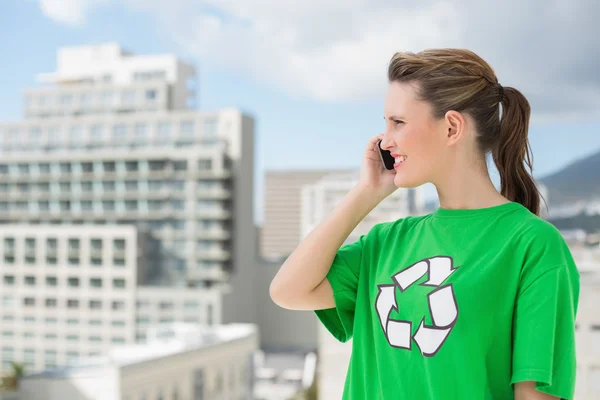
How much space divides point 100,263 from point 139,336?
7.84 feet

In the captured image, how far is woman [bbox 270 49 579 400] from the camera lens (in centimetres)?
61

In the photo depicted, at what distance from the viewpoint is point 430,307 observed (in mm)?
640

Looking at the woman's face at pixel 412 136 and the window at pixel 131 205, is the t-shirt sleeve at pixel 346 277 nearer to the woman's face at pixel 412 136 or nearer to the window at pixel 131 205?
the woman's face at pixel 412 136

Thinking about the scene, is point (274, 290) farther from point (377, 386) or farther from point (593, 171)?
point (593, 171)

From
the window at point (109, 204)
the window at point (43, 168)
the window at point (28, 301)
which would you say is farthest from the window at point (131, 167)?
the window at point (28, 301)

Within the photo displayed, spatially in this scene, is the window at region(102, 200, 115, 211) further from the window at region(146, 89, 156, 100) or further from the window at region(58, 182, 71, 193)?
the window at region(146, 89, 156, 100)

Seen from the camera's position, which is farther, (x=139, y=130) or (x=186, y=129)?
(x=139, y=130)

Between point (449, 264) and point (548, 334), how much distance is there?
10 centimetres

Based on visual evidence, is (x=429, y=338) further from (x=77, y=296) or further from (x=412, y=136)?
(x=77, y=296)

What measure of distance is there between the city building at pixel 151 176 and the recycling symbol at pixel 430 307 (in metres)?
21.2

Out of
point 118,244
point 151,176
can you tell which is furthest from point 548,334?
point 151,176

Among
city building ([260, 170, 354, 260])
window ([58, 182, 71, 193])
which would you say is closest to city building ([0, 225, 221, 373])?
window ([58, 182, 71, 193])

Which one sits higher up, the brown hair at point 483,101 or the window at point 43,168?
the window at point 43,168

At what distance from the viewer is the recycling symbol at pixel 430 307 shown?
0.63 m
